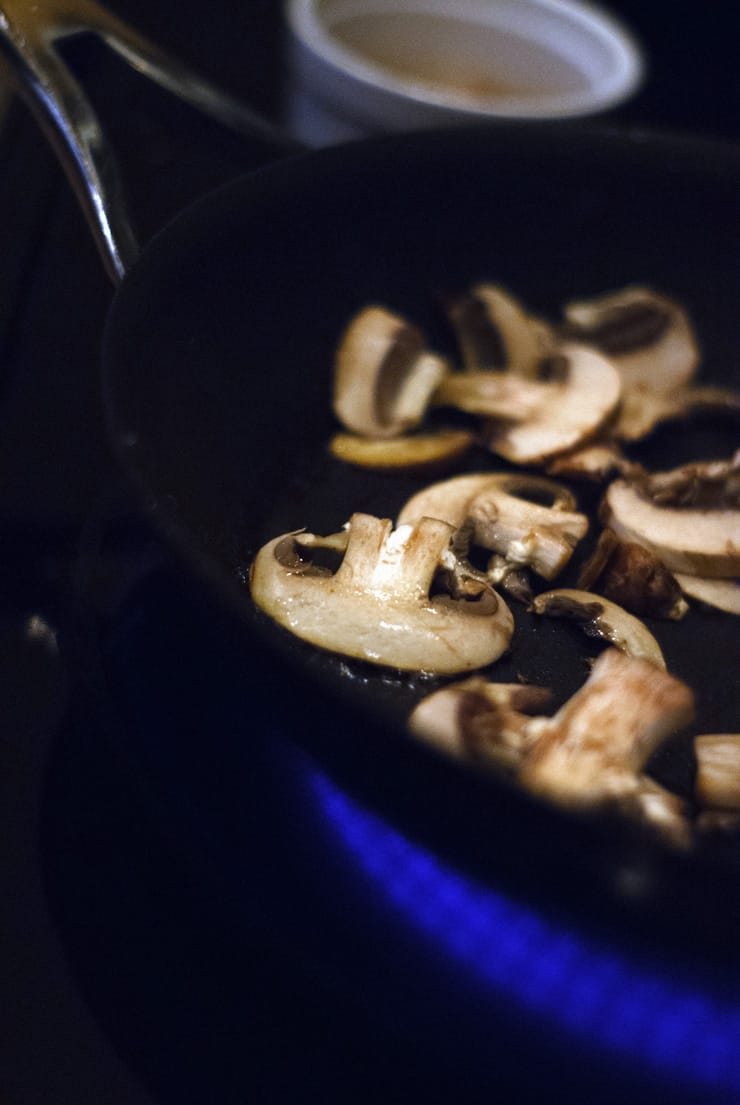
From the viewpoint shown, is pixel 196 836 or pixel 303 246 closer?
pixel 196 836

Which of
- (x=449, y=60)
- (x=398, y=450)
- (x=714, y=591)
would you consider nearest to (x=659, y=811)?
(x=714, y=591)

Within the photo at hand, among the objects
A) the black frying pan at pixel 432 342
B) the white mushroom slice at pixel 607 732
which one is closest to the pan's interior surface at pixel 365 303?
the black frying pan at pixel 432 342

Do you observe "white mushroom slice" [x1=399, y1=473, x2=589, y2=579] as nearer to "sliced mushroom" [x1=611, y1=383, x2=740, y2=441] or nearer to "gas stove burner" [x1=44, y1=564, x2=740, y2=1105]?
"sliced mushroom" [x1=611, y1=383, x2=740, y2=441]

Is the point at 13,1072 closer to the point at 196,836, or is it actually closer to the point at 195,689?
the point at 196,836

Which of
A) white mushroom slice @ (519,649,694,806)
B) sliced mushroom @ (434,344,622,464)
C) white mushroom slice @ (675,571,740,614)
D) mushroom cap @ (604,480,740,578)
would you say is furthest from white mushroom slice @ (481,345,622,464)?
white mushroom slice @ (519,649,694,806)

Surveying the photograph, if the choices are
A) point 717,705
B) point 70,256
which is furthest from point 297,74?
point 717,705

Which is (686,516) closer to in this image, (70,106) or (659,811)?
(659,811)
